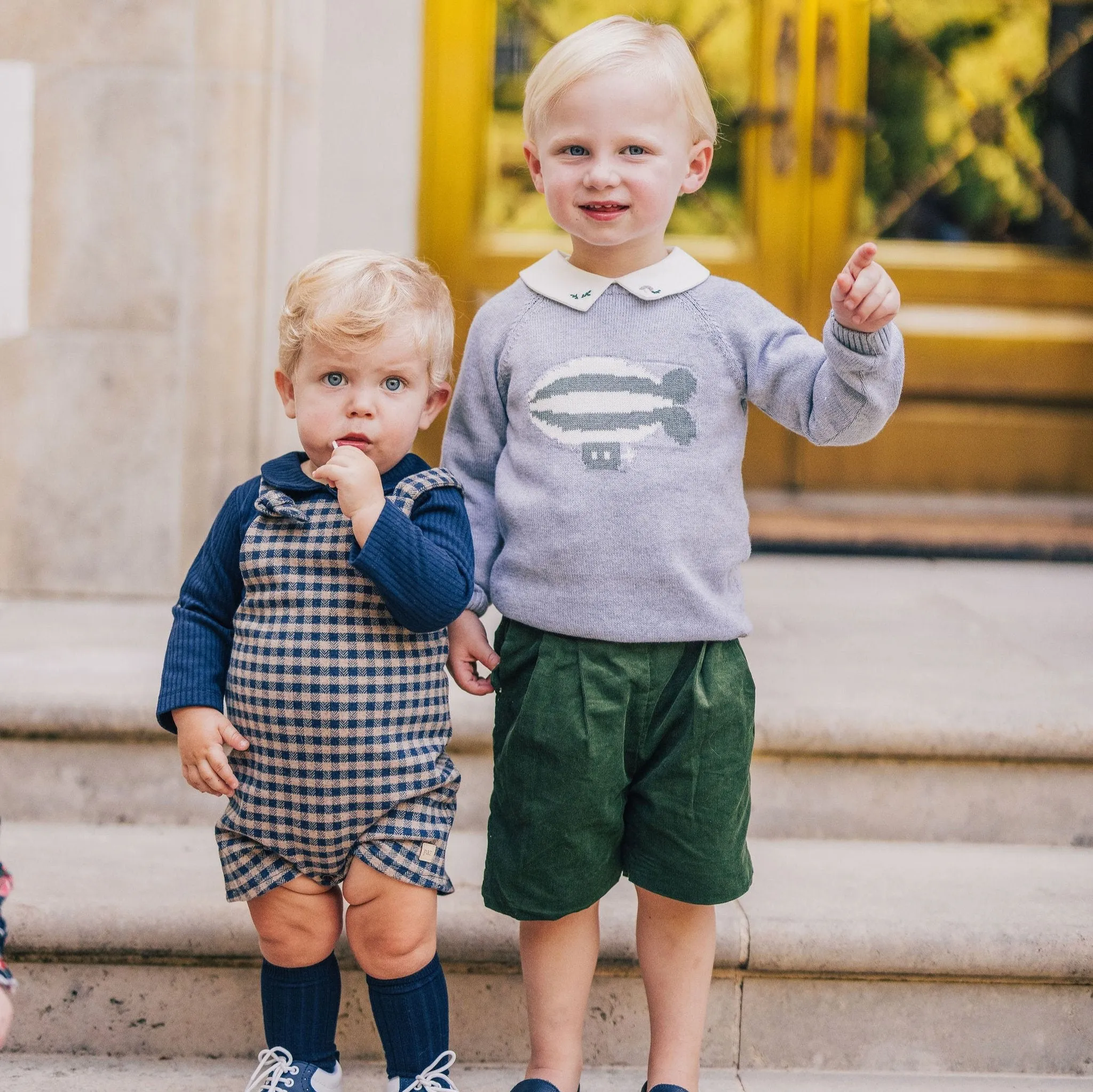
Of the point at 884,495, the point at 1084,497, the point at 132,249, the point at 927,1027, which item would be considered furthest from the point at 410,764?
the point at 1084,497

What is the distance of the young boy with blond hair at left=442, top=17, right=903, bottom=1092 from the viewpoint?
1.52 m

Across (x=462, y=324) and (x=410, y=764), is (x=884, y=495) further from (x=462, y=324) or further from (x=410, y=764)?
(x=410, y=764)

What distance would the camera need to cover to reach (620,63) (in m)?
1.49

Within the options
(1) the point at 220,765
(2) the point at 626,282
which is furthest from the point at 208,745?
(2) the point at 626,282

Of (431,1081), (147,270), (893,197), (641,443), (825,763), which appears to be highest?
(893,197)

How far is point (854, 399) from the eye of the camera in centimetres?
147

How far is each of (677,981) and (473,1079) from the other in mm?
347

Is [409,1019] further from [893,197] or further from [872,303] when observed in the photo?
[893,197]

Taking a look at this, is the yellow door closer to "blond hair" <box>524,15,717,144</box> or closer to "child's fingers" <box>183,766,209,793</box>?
"blond hair" <box>524,15,717,144</box>

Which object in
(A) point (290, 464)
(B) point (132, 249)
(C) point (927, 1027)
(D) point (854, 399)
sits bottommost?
(C) point (927, 1027)

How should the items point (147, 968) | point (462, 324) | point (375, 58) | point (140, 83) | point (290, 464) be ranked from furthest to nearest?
point (462, 324), point (375, 58), point (140, 83), point (147, 968), point (290, 464)

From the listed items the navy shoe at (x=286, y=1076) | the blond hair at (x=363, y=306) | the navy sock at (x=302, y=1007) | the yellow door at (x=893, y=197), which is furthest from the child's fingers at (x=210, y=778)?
the yellow door at (x=893, y=197)

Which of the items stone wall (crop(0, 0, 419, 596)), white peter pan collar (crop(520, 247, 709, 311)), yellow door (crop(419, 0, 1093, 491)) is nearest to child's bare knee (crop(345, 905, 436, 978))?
white peter pan collar (crop(520, 247, 709, 311))

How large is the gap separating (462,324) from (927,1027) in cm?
235
